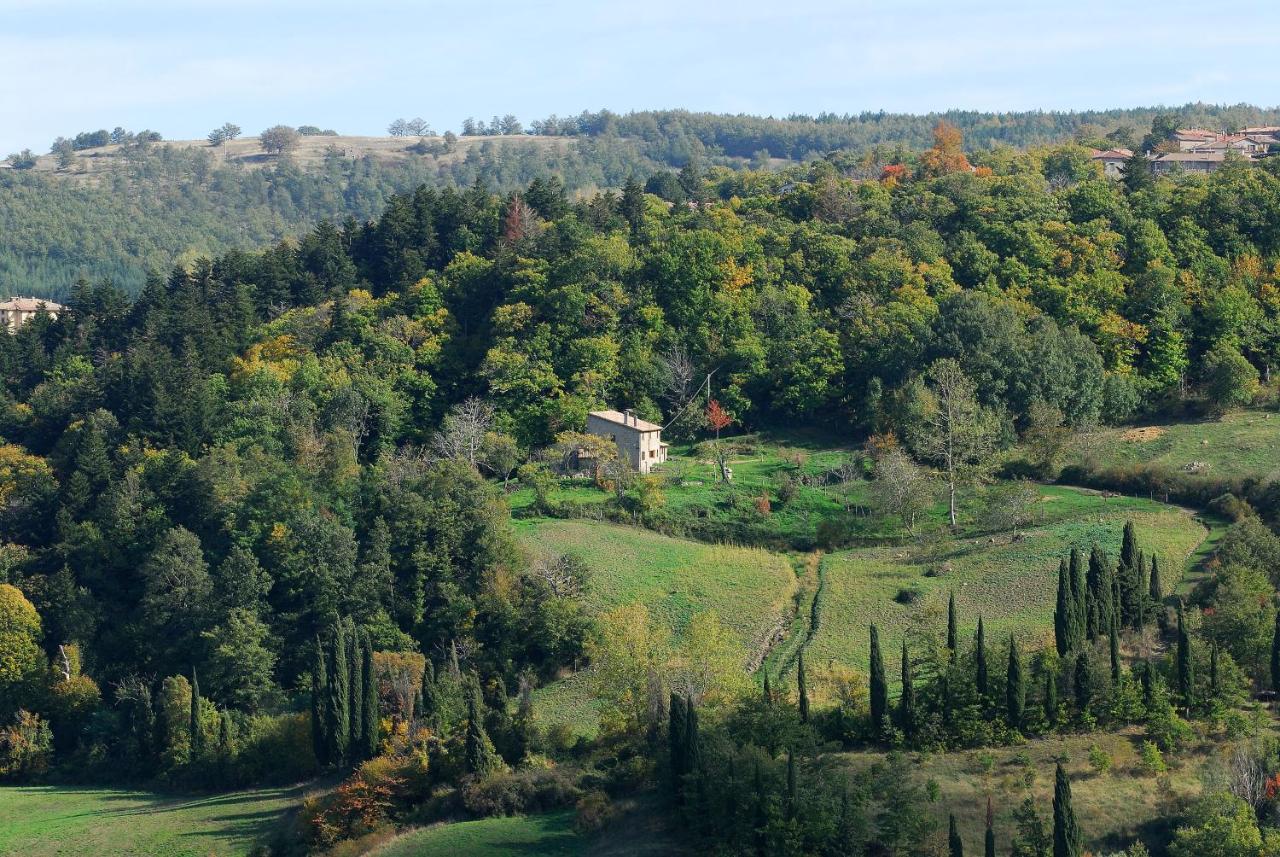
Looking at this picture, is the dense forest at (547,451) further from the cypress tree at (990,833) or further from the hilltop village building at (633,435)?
the hilltop village building at (633,435)

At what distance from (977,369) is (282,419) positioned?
29076 mm

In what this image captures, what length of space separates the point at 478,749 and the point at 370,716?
5.28m

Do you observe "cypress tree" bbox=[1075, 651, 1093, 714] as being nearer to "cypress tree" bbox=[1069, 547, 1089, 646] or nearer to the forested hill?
"cypress tree" bbox=[1069, 547, 1089, 646]

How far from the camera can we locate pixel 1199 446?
63.2 m

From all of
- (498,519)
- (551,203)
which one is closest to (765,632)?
(498,519)

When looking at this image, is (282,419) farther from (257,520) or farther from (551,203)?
(551,203)

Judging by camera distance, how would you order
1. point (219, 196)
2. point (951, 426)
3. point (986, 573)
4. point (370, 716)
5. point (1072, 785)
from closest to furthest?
1. point (1072, 785)
2. point (370, 716)
3. point (986, 573)
4. point (951, 426)
5. point (219, 196)

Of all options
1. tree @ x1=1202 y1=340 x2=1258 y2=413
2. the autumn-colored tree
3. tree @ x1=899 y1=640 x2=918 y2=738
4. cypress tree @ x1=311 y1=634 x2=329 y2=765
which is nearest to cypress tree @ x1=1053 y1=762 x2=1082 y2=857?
tree @ x1=899 y1=640 x2=918 y2=738

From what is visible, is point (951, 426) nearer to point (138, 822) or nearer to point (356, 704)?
point (356, 704)

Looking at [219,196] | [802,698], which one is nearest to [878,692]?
[802,698]

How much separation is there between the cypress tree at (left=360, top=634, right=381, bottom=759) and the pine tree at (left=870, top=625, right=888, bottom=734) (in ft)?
48.4

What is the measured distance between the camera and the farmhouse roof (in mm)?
66000

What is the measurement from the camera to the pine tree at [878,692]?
41781mm

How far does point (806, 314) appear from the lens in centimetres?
7338
